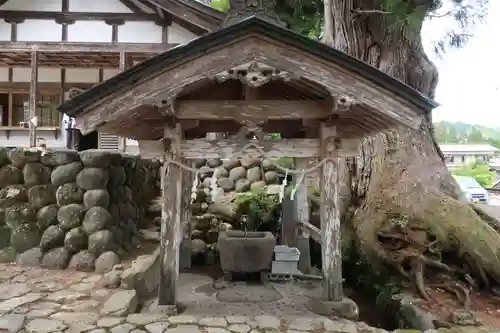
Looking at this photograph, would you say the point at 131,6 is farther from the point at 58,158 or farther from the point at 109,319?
the point at 109,319

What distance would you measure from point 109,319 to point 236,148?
2457mm

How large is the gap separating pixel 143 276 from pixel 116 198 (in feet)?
9.05

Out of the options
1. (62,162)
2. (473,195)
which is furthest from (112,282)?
(473,195)

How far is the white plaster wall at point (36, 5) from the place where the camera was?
1159cm

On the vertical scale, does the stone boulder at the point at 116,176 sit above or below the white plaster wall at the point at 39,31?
below

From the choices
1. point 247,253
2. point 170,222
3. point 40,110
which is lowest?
point 247,253

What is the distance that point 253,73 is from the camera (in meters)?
4.32

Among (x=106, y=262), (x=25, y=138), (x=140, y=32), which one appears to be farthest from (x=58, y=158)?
(x=25, y=138)

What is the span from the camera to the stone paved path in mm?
4207

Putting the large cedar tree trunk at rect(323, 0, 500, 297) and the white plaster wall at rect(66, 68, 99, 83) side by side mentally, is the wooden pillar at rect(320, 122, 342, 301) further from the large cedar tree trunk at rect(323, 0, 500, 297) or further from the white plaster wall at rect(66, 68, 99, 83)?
the white plaster wall at rect(66, 68, 99, 83)

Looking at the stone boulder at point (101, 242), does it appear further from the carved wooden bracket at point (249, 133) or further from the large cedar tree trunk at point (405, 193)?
the large cedar tree trunk at point (405, 193)

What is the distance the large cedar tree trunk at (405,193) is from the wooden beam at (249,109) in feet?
10.3

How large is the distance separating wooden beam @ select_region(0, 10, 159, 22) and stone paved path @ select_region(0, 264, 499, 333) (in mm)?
8665

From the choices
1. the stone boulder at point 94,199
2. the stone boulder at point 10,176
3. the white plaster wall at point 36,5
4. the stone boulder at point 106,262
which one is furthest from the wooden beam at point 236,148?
the white plaster wall at point 36,5
